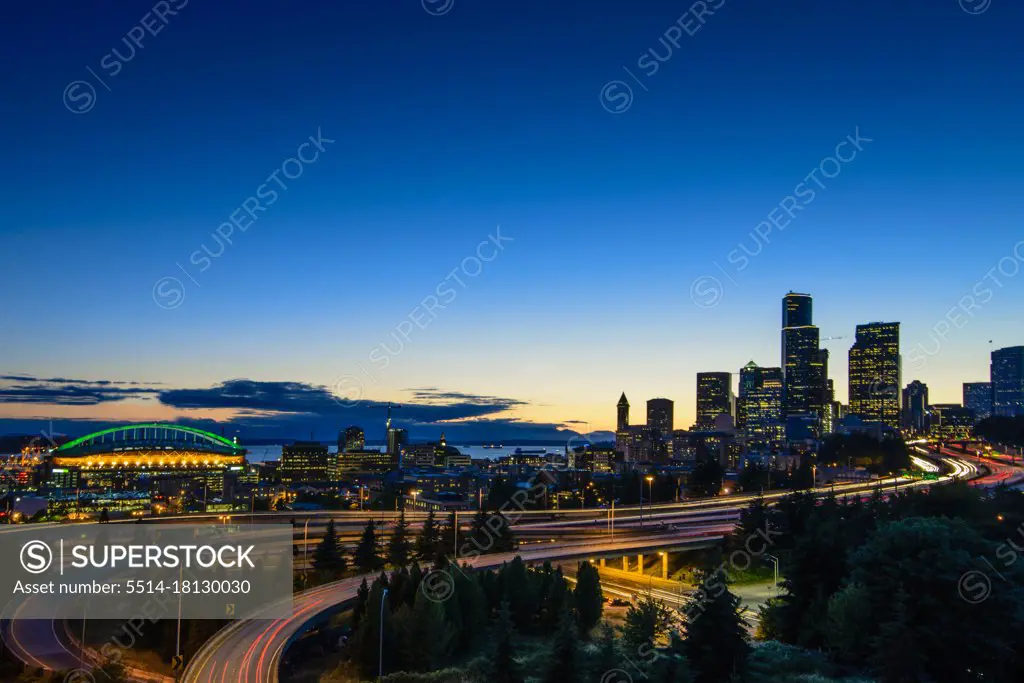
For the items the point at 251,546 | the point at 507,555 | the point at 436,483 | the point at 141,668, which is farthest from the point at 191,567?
the point at 436,483

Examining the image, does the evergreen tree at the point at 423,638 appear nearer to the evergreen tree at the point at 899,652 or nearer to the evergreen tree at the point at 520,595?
the evergreen tree at the point at 520,595

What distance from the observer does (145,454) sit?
16600cm

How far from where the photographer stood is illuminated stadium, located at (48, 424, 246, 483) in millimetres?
157000

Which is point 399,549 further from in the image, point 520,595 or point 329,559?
point 520,595

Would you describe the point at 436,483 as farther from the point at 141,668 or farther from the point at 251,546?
the point at 141,668

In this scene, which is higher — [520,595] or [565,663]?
[565,663]

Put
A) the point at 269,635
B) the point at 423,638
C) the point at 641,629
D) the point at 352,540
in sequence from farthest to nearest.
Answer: the point at 352,540, the point at 269,635, the point at 423,638, the point at 641,629

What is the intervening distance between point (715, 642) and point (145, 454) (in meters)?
165

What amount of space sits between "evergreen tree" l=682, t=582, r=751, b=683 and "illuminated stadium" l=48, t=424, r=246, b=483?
15484 centimetres

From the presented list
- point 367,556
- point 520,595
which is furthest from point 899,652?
point 367,556

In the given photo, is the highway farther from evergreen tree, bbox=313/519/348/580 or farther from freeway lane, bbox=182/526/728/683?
evergreen tree, bbox=313/519/348/580

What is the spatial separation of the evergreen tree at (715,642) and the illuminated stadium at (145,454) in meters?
155

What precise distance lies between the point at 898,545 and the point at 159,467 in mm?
163595

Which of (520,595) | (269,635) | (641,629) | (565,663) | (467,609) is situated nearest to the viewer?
(565,663)
